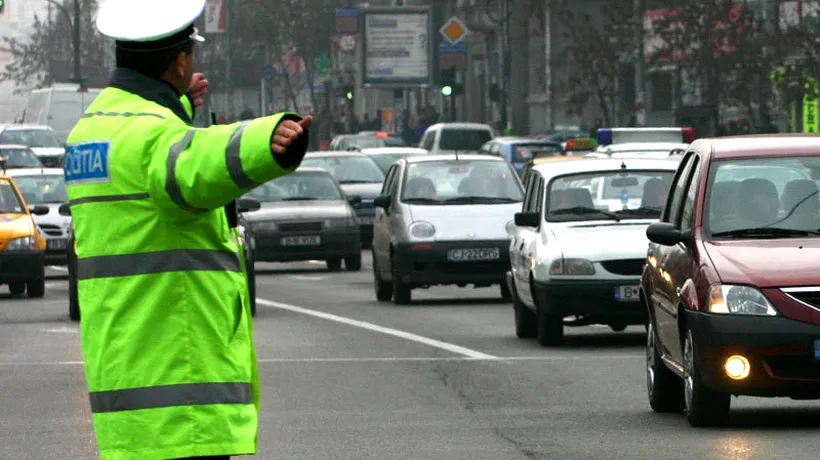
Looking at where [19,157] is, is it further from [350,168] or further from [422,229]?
[422,229]

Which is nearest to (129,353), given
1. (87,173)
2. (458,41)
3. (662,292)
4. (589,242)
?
(87,173)

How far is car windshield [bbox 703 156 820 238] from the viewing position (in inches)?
457

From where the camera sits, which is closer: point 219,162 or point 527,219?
point 219,162

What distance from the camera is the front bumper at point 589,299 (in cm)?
1680

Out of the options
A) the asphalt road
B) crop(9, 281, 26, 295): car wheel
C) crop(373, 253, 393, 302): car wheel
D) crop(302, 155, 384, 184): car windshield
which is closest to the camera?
the asphalt road

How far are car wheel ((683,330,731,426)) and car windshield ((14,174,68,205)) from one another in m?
21.3

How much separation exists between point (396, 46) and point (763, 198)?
221 ft

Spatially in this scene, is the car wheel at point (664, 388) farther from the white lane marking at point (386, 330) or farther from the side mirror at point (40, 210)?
the side mirror at point (40, 210)

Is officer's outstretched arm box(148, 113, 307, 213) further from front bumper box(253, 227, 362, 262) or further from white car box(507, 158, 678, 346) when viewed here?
front bumper box(253, 227, 362, 262)

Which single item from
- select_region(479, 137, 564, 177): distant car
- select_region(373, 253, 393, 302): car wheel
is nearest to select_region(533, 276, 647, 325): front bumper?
select_region(373, 253, 393, 302): car wheel

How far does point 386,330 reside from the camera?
64.3ft

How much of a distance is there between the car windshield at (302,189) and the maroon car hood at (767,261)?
775 inches

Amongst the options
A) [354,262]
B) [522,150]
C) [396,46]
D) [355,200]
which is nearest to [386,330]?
[355,200]

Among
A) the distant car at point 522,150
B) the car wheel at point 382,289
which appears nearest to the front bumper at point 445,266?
the car wheel at point 382,289
